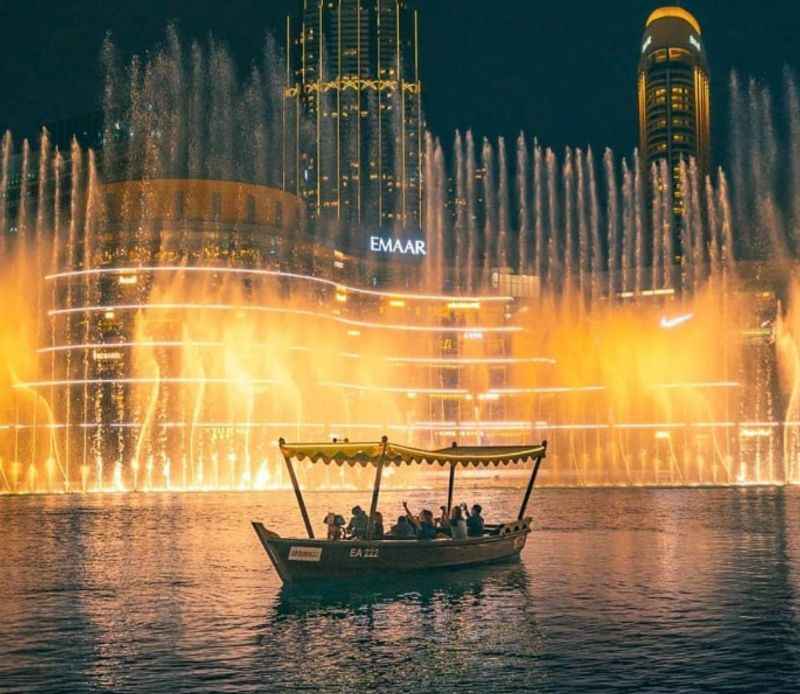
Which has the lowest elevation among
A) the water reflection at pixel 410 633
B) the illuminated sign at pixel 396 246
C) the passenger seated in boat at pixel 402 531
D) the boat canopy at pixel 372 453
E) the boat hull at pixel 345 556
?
the water reflection at pixel 410 633

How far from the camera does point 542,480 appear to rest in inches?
5074

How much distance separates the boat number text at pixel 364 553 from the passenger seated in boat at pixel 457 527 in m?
3.89

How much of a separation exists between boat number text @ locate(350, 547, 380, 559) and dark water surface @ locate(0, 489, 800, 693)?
1.19 meters

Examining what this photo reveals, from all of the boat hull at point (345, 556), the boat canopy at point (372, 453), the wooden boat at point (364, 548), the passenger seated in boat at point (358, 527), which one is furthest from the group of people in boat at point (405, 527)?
the boat canopy at point (372, 453)

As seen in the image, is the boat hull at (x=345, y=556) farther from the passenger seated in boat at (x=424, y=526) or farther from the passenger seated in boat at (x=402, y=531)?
the passenger seated in boat at (x=402, y=531)

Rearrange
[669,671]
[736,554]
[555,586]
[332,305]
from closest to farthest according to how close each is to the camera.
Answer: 1. [669,671]
2. [555,586]
3. [736,554]
4. [332,305]

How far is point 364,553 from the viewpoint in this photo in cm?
3706

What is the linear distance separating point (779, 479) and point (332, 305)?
5814 cm

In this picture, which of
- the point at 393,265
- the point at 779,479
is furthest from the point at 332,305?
the point at 779,479

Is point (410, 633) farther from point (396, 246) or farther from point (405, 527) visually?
point (396, 246)

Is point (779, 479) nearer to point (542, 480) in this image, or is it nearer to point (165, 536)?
point (542, 480)

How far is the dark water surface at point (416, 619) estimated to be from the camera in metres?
25.1

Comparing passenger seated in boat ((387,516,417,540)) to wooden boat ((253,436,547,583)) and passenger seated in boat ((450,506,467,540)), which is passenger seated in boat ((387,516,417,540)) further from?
passenger seated in boat ((450,506,467,540))

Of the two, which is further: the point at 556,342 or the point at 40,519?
the point at 556,342
